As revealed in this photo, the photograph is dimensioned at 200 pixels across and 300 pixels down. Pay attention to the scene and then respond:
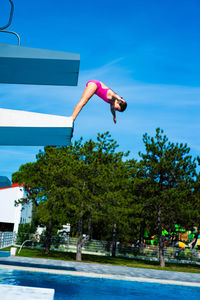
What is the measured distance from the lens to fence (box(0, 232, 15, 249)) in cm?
2813

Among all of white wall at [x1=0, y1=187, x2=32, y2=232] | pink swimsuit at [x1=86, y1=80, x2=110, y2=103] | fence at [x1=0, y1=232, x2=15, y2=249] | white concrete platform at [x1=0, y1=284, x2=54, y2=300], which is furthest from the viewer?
white wall at [x1=0, y1=187, x2=32, y2=232]

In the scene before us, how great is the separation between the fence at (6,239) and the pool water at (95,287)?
11.2 meters

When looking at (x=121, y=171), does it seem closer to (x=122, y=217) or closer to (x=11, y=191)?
(x=122, y=217)

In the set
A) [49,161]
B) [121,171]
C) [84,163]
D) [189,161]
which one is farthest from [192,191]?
[49,161]

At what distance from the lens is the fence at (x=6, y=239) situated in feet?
92.3

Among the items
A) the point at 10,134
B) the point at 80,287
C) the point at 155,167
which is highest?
the point at 155,167

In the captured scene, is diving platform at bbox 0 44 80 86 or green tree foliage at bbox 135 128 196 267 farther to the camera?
green tree foliage at bbox 135 128 196 267

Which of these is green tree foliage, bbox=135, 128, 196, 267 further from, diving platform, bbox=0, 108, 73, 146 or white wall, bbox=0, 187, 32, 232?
diving platform, bbox=0, 108, 73, 146

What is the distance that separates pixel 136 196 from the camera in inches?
1174

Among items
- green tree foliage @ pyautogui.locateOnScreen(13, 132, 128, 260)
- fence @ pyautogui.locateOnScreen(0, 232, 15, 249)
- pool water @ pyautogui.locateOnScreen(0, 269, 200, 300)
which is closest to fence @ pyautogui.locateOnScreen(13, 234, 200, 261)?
fence @ pyautogui.locateOnScreen(0, 232, 15, 249)

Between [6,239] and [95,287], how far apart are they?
16.0m

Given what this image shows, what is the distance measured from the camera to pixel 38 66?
4820 millimetres

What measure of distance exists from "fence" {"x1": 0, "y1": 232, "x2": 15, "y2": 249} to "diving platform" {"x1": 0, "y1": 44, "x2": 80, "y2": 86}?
81.3 feet

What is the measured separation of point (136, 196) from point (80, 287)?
582 inches
